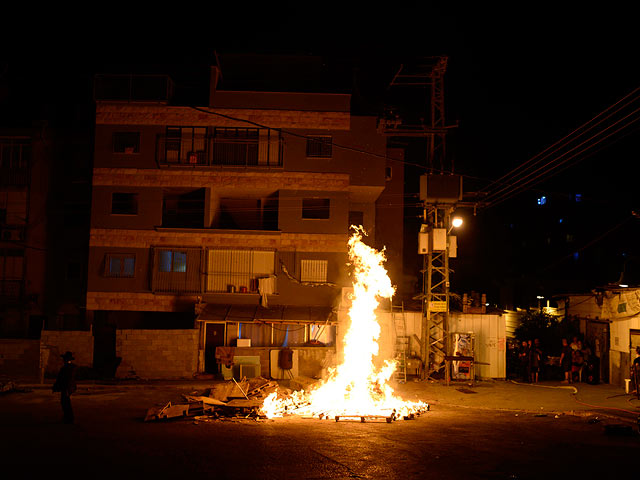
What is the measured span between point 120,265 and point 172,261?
278 cm

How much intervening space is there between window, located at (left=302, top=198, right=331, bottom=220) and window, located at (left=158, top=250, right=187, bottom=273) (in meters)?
6.71

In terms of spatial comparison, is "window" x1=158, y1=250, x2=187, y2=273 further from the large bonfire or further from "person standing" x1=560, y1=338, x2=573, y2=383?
"person standing" x1=560, y1=338, x2=573, y2=383

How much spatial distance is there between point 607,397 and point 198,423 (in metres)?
14.7

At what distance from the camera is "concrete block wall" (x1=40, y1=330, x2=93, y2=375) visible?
952 inches

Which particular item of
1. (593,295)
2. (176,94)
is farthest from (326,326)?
(176,94)

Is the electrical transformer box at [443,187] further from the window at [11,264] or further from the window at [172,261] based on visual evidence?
the window at [11,264]

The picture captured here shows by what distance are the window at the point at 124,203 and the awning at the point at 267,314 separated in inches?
263

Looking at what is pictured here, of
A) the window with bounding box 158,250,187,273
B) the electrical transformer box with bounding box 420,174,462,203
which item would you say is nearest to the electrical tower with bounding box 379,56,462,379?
the electrical transformer box with bounding box 420,174,462,203

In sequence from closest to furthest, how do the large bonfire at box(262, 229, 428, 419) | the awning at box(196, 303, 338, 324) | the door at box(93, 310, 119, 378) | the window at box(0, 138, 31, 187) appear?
the large bonfire at box(262, 229, 428, 419)
the door at box(93, 310, 119, 378)
the awning at box(196, 303, 338, 324)
the window at box(0, 138, 31, 187)

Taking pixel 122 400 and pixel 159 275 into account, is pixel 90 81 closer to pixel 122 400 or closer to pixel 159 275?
pixel 159 275

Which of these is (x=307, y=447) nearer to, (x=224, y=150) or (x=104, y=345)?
(x=104, y=345)

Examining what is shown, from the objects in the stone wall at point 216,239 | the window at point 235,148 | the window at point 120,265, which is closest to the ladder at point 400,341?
the stone wall at point 216,239

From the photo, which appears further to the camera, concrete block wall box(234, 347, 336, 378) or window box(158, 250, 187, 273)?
window box(158, 250, 187, 273)

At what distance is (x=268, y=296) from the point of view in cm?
2738
